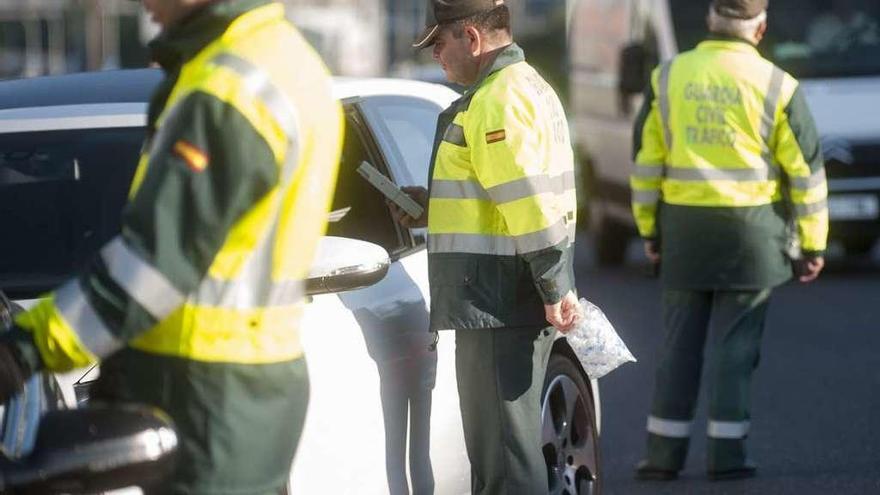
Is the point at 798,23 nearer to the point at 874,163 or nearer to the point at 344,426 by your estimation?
the point at 874,163

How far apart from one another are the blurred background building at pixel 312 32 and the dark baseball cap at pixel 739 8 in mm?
29074

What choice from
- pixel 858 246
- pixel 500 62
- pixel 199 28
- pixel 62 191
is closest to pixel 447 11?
pixel 500 62

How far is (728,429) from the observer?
27.2ft

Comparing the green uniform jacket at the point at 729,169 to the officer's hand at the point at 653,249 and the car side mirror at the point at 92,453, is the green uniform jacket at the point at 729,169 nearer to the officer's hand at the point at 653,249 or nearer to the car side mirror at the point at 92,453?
the officer's hand at the point at 653,249

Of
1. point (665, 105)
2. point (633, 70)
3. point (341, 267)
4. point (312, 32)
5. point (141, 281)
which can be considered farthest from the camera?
point (312, 32)

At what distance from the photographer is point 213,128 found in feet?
11.5

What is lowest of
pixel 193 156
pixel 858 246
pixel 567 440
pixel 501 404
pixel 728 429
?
pixel 858 246

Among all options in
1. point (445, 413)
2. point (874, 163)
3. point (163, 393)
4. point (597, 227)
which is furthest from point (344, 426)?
point (597, 227)

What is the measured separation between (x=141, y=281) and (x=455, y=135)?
97.5 inches

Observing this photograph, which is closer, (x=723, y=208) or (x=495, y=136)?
(x=495, y=136)

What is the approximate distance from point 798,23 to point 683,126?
30.1 feet

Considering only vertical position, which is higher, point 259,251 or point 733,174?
point 259,251

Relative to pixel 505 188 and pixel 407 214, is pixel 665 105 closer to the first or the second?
pixel 407 214

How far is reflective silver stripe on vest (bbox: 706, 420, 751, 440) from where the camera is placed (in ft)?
27.2
